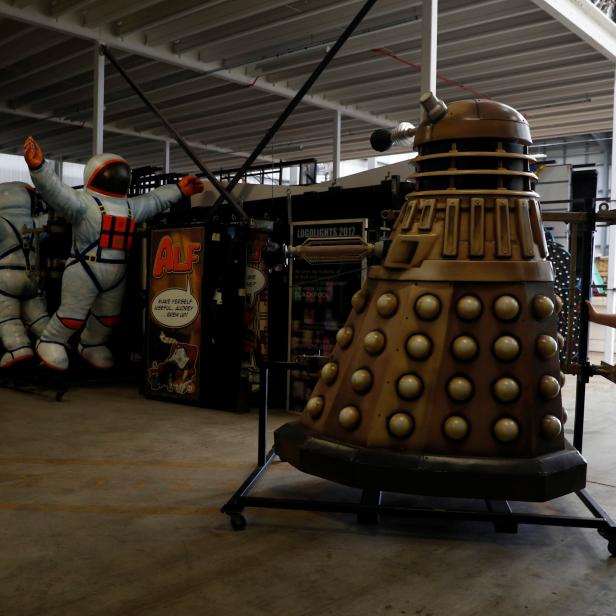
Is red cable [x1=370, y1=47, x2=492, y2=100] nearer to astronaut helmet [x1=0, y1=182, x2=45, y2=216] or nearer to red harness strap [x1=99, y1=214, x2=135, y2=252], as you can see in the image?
red harness strap [x1=99, y1=214, x2=135, y2=252]

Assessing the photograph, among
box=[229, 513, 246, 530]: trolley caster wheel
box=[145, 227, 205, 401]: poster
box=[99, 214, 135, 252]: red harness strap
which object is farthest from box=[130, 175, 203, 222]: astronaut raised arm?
box=[229, 513, 246, 530]: trolley caster wheel

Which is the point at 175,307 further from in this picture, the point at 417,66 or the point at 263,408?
the point at 417,66

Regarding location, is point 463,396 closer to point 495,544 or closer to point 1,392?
point 495,544

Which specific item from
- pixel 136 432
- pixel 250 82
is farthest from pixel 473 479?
pixel 250 82

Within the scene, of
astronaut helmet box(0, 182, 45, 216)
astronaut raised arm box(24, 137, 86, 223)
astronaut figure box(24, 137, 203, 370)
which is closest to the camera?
astronaut raised arm box(24, 137, 86, 223)

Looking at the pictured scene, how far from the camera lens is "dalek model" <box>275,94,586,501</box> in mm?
2986

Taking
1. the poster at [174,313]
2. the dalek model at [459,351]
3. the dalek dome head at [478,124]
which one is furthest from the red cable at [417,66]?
the dalek model at [459,351]

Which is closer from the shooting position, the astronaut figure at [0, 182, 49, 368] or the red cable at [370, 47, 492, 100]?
the astronaut figure at [0, 182, 49, 368]

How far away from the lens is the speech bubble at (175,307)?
261 inches

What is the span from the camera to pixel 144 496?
383cm

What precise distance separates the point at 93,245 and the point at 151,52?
2916mm

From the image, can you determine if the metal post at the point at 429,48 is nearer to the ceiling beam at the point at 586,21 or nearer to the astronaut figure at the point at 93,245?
the ceiling beam at the point at 586,21

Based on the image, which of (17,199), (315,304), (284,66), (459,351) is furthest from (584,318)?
(284,66)

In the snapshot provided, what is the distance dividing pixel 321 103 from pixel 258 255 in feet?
18.0
